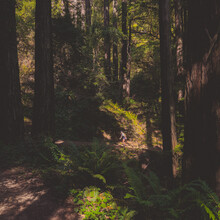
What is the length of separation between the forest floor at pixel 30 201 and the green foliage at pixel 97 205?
17 centimetres

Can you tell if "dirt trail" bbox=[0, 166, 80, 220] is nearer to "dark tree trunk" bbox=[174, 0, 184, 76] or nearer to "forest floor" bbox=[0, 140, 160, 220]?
"forest floor" bbox=[0, 140, 160, 220]

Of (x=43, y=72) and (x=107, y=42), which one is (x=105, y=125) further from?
(x=43, y=72)

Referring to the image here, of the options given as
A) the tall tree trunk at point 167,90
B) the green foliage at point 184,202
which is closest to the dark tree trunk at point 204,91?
the green foliage at point 184,202

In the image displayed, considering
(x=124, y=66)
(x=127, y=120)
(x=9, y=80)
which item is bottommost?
(x=127, y=120)

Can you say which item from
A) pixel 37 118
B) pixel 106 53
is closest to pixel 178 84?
pixel 37 118

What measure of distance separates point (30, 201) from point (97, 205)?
1336 millimetres

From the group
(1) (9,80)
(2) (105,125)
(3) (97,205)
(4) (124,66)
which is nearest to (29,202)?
(3) (97,205)

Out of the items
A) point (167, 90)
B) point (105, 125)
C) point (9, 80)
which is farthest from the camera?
point (105, 125)

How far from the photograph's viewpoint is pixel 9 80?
22.1ft

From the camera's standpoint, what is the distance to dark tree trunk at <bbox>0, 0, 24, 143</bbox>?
652cm

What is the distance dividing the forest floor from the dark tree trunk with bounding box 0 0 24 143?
2.40 m

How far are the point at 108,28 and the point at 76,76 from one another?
4.97 meters

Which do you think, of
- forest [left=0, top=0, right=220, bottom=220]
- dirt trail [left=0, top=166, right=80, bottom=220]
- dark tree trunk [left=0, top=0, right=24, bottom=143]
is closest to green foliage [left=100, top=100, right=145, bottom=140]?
forest [left=0, top=0, right=220, bottom=220]

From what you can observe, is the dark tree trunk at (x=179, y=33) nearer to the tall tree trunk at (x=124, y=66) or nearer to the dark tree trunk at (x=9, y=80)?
Answer: the tall tree trunk at (x=124, y=66)
